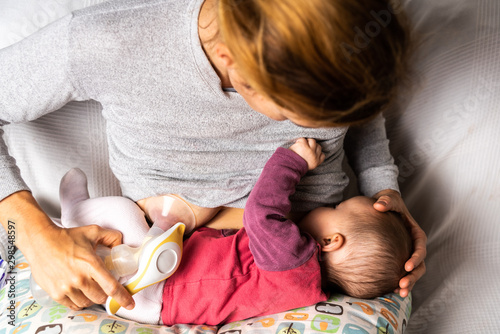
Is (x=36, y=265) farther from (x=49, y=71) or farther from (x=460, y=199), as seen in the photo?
(x=460, y=199)

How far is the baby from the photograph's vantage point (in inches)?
39.3

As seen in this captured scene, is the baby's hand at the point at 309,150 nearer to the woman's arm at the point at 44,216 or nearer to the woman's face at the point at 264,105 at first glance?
the woman's face at the point at 264,105

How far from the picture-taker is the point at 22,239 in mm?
919

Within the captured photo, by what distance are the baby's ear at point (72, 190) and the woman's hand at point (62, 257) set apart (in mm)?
148

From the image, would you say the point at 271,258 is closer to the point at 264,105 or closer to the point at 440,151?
the point at 264,105

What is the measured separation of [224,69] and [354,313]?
59cm

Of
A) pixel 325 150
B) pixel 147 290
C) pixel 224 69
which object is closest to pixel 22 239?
pixel 147 290

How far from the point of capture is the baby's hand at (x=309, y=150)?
1.06m

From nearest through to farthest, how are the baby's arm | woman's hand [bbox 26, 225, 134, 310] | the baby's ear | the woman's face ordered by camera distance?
1. the woman's face
2. woman's hand [bbox 26, 225, 134, 310]
3. the baby's arm
4. the baby's ear

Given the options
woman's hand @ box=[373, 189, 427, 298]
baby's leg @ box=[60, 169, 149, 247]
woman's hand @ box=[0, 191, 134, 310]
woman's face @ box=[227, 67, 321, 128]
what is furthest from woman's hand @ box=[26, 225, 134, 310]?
woman's hand @ box=[373, 189, 427, 298]

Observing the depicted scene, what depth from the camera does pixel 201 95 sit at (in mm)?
929

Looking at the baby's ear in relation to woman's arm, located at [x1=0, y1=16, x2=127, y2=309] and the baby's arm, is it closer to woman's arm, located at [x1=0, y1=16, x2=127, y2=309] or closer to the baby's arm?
woman's arm, located at [x1=0, y1=16, x2=127, y2=309]

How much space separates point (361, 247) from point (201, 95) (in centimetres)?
48

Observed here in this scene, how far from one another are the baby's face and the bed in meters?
0.23
